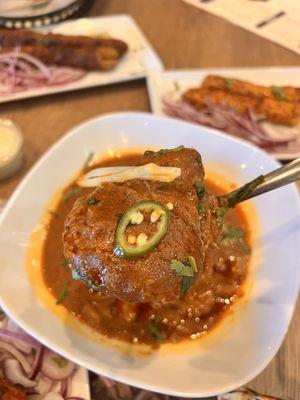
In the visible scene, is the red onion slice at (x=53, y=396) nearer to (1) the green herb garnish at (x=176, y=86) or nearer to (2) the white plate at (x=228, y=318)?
(2) the white plate at (x=228, y=318)

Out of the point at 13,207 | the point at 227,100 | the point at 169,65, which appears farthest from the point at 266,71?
the point at 13,207

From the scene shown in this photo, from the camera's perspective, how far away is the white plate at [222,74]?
2898 mm

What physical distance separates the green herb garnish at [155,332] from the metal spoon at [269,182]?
61 centimetres

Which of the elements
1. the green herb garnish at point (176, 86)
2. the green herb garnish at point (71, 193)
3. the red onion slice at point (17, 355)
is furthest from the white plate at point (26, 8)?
the red onion slice at point (17, 355)

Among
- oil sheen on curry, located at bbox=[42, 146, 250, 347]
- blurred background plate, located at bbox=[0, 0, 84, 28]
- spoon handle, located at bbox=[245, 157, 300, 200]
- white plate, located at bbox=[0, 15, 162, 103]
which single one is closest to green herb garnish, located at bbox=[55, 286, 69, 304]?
oil sheen on curry, located at bbox=[42, 146, 250, 347]

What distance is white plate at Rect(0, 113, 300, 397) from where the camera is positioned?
5.51ft

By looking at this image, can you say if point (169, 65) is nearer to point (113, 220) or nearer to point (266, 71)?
point (266, 71)

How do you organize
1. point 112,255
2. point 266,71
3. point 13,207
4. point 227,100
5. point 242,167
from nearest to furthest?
point 112,255 < point 13,207 < point 242,167 < point 227,100 < point 266,71

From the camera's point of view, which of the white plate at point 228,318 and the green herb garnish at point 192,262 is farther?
the white plate at point 228,318

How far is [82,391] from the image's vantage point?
1717mm

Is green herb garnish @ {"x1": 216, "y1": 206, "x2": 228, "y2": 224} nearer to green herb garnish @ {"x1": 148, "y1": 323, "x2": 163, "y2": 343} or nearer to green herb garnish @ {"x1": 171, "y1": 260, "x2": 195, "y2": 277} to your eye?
green herb garnish @ {"x1": 171, "y1": 260, "x2": 195, "y2": 277}

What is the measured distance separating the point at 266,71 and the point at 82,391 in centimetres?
228

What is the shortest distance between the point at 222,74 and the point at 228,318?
1712 mm

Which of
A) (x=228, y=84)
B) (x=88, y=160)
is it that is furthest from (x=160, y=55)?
(x=88, y=160)
